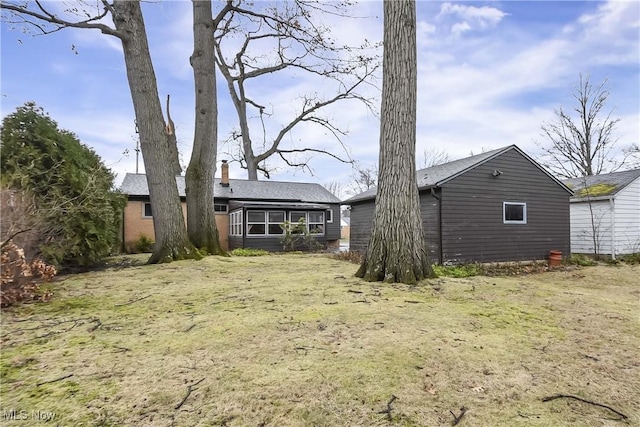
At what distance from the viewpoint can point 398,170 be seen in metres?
5.26

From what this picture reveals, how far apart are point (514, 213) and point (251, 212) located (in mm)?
11476

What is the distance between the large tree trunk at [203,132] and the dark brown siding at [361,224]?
23.2 ft

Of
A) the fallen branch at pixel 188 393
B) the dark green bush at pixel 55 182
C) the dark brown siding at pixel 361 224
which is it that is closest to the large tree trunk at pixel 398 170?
the fallen branch at pixel 188 393

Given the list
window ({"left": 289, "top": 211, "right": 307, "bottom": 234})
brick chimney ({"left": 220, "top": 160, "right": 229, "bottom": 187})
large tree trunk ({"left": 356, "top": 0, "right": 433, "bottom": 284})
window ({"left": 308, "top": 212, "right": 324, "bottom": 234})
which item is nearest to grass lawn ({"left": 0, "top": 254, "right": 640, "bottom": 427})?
large tree trunk ({"left": 356, "top": 0, "right": 433, "bottom": 284})

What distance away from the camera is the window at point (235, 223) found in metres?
16.8

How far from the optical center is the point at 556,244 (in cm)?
1288

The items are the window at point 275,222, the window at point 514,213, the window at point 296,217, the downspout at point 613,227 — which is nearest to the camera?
the window at point 514,213

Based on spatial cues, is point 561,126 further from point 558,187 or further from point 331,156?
point 331,156

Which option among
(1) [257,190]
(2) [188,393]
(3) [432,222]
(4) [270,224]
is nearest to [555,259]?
(3) [432,222]

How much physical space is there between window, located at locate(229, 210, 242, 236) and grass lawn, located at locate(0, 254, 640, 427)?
12.7 meters

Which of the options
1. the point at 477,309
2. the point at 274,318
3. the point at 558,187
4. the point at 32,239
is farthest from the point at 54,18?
the point at 558,187

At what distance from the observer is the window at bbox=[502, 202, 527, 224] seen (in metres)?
11.9

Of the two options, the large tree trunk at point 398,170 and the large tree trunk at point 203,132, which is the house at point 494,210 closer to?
Answer: the large tree trunk at point 398,170

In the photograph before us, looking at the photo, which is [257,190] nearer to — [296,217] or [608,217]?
[296,217]
